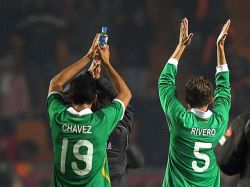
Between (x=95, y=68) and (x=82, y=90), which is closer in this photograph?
(x=82, y=90)

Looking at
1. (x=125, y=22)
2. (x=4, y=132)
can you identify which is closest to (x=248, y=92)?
(x=125, y=22)

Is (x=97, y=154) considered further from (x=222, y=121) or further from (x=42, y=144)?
(x=42, y=144)

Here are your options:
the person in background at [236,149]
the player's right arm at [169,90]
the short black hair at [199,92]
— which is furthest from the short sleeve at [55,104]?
the person in background at [236,149]

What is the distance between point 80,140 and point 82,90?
0.25 metres

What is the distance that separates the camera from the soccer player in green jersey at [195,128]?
3.40 metres

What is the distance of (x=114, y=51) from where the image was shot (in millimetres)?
8430

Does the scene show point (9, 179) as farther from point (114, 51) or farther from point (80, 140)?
point (80, 140)

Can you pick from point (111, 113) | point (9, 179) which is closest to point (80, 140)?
point (111, 113)

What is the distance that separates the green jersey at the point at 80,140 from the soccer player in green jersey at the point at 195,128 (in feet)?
1.17

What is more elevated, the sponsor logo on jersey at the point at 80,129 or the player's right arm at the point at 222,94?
the player's right arm at the point at 222,94

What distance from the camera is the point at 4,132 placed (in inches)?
312

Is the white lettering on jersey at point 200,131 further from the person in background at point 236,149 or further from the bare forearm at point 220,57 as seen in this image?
the bare forearm at point 220,57

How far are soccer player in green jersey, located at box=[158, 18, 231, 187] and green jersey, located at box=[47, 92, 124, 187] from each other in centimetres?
36

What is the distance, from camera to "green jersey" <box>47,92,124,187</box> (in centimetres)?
319
